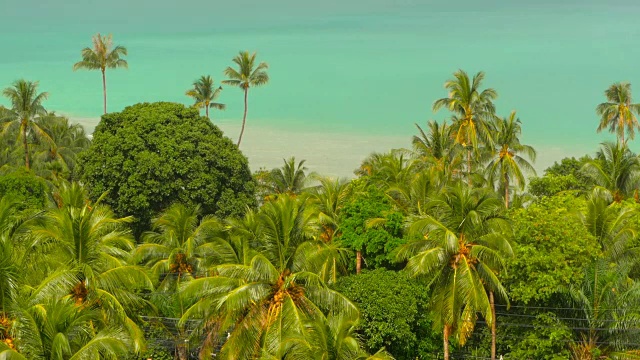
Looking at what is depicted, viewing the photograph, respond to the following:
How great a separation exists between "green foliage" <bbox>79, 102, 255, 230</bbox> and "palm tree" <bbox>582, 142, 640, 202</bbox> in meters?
19.9

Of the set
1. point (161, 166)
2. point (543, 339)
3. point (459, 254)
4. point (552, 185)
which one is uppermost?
point (161, 166)

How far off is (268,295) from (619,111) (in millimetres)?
46898

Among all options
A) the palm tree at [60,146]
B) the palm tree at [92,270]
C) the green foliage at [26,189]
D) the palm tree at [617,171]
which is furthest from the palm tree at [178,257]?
the palm tree at [60,146]

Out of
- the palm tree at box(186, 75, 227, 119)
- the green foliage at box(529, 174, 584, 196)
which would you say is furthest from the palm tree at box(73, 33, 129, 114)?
the green foliage at box(529, 174, 584, 196)

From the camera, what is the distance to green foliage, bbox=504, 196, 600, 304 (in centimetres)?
2897

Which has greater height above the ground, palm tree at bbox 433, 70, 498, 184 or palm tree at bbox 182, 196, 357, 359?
palm tree at bbox 433, 70, 498, 184

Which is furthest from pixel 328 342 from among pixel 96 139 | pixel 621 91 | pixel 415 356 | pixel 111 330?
pixel 621 91

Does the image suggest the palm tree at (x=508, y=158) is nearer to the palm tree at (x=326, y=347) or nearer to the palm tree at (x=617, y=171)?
the palm tree at (x=617, y=171)

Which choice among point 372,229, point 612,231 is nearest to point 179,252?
point 372,229

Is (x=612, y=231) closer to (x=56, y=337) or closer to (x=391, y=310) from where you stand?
(x=391, y=310)

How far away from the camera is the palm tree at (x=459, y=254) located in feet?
89.6

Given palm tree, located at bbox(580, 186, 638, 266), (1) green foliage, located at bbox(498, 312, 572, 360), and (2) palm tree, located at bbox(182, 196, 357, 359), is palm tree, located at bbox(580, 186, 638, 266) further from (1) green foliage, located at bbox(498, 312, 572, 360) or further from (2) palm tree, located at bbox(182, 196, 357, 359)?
(2) palm tree, located at bbox(182, 196, 357, 359)

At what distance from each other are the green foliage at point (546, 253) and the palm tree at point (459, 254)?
1023mm

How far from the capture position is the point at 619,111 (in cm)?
6250
